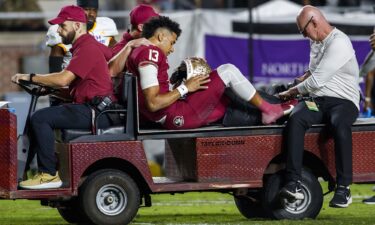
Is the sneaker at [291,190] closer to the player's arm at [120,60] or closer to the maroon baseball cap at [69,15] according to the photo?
the player's arm at [120,60]

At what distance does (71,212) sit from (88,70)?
5.03 feet

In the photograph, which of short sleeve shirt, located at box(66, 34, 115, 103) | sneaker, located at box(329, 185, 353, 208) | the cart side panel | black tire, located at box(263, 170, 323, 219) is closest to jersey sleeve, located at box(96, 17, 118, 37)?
short sleeve shirt, located at box(66, 34, 115, 103)

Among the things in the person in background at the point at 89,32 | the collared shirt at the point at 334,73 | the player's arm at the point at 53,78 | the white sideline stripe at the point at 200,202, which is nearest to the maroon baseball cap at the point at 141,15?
the person in background at the point at 89,32

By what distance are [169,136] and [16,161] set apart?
1201mm

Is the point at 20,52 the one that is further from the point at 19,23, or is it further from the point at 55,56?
the point at 55,56

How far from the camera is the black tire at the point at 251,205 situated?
1177 cm

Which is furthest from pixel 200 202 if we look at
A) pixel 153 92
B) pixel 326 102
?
pixel 153 92

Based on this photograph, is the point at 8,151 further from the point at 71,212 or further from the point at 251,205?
the point at 251,205

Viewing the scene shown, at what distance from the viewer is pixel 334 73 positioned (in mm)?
11664

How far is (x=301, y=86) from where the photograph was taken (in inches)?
460

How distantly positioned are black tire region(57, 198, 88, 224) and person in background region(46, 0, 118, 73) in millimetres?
1278

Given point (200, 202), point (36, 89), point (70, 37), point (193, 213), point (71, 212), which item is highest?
point (70, 37)

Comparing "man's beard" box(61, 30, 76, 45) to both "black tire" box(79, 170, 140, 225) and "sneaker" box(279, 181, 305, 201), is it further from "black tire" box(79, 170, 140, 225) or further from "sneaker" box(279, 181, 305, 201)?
"sneaker" box(279, 181, 305, 201)

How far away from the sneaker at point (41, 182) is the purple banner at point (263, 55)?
8.82 meters
